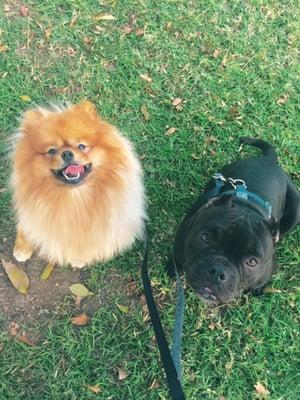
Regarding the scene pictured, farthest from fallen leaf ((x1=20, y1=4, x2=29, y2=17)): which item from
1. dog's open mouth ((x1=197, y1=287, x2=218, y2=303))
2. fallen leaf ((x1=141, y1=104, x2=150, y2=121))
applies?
dog's open mouth ((x1=197, y1=287, x2=218, y2=303))

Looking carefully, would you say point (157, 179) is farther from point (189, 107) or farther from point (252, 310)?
point (252, 310)

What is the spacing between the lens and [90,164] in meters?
2.94

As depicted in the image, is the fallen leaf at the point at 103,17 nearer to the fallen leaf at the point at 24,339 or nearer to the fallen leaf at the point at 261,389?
the fallen leaf at the point at 24,339

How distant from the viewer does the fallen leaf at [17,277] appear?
11.9 feet

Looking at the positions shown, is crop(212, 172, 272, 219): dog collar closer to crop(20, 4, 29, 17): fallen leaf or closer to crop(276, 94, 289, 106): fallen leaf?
crop(276, 94, 289, 106): fallen leaf

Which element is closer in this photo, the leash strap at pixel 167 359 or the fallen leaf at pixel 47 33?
the leash strap at pixel 167 359

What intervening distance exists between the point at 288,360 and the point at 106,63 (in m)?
2.96

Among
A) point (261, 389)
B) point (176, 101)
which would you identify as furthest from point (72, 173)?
point (261, 389)

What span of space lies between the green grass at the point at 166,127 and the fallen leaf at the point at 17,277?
9.5 inches

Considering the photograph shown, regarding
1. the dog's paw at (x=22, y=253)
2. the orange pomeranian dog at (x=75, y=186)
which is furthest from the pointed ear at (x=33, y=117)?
the dog's paw at (x=22, y=253)

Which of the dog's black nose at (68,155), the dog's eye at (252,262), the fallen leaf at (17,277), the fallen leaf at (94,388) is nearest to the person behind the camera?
the dog's eye at (252,262)

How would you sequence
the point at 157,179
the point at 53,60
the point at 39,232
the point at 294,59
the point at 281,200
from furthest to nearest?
1. the point at 294,59
2. the point at 53,60
3. the point at 157,179
4. the point at 281,200
5. the point at 39,232

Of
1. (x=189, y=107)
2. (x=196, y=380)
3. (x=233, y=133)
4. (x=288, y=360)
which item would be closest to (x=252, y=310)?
(x=288, y=360)

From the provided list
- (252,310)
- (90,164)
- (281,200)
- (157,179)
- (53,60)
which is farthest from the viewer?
(53,60)
